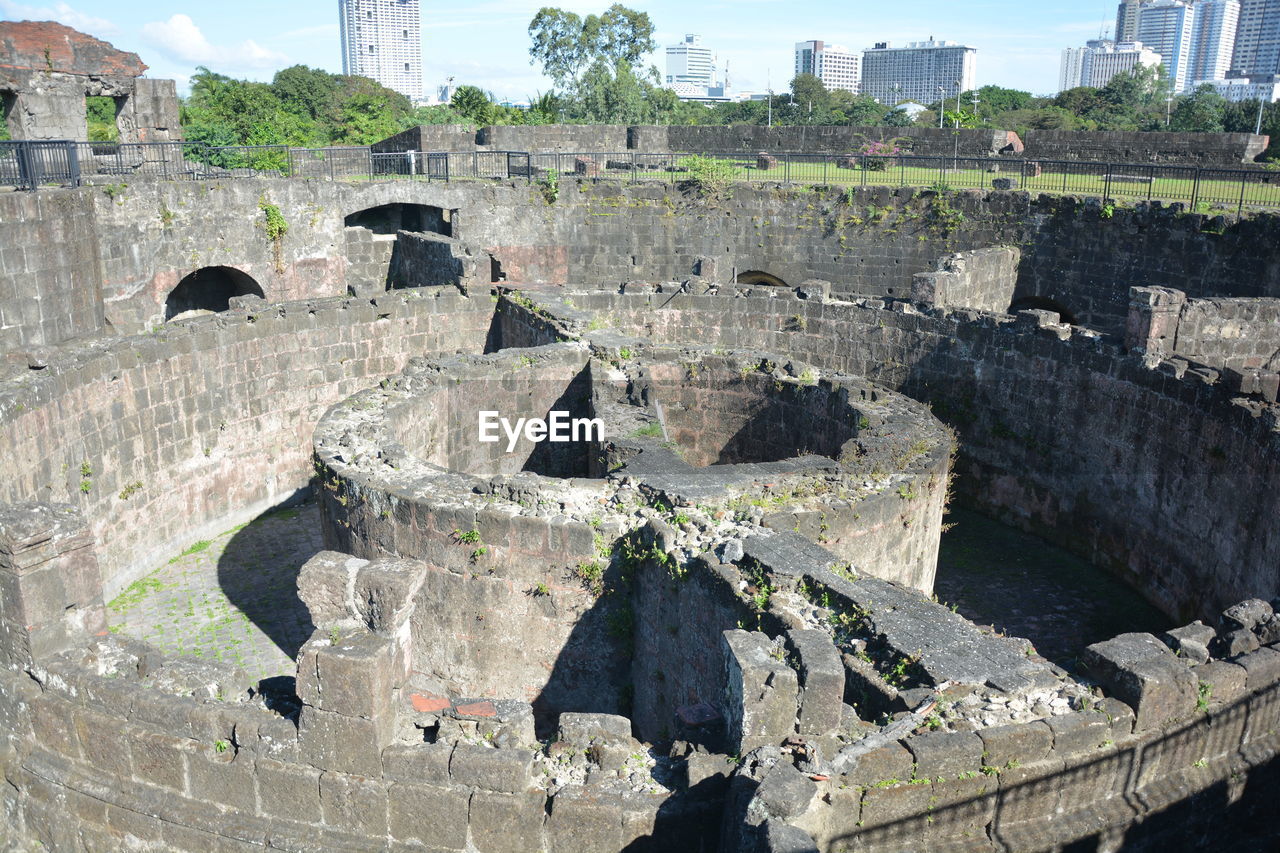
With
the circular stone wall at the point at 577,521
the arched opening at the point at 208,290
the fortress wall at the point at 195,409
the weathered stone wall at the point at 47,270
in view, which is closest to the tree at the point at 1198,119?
the arched opening at the point at 208,290

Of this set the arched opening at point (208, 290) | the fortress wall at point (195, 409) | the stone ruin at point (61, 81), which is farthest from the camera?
the arched opening at point (208, 290)

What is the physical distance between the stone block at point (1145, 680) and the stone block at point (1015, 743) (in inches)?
30.3

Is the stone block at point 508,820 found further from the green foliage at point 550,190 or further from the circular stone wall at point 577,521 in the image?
the green foliage at point 550,190

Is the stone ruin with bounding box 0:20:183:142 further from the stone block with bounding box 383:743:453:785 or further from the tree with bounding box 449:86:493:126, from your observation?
the tree with bounding box 449:86:493:126

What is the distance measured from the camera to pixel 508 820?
22.2 feet

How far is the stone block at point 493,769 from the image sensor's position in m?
6.76

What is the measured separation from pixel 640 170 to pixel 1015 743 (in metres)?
25.4

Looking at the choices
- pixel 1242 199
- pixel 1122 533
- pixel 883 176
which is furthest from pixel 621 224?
pixel 1122 533

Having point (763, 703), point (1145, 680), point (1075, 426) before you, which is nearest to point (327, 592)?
point (763, 703)

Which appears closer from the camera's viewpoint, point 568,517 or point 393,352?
point 568,517

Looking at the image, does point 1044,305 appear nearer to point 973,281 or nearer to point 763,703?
point 973,281

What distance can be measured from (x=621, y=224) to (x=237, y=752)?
2007 cm

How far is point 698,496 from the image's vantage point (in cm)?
1067

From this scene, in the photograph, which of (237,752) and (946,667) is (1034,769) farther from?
(237,752)
